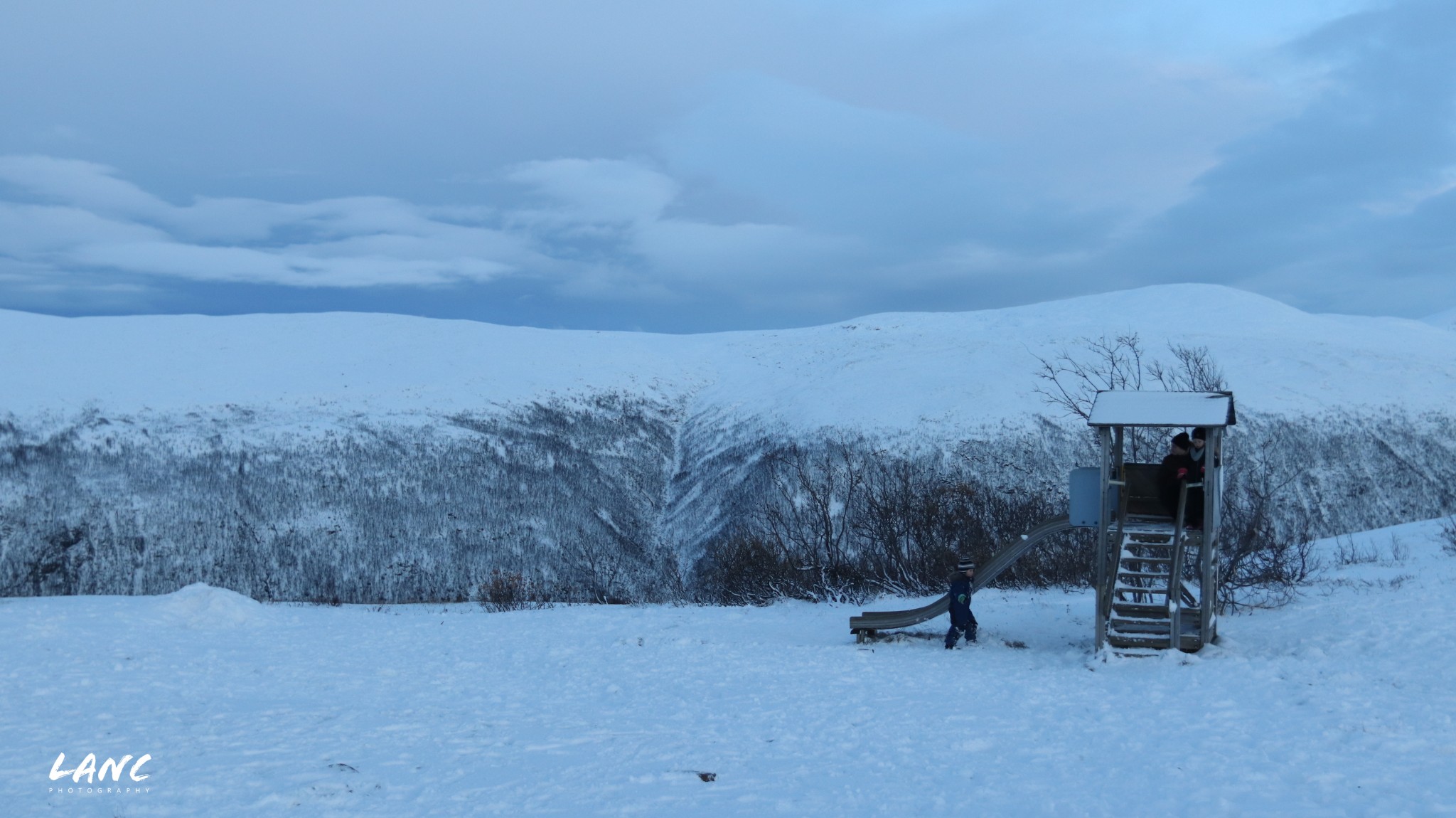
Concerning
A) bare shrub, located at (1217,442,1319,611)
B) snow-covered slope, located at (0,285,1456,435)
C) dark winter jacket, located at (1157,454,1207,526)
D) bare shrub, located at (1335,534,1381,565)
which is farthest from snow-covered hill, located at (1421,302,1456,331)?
dark winter jacket, located at (1157,454,1207,526)

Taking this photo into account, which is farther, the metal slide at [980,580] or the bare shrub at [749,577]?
the bare shrub at [749,577]

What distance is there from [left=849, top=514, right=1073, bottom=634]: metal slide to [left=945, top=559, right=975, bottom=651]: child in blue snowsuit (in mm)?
187

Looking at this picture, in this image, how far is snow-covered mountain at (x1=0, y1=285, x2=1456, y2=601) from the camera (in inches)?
1443

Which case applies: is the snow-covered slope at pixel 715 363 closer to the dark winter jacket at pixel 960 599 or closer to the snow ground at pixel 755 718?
the dark winter jacket at pixel 960 599

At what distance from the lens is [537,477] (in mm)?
44812

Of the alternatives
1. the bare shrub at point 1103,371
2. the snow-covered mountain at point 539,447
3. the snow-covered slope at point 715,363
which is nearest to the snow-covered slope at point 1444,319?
the snow-covered slope at point 715,363

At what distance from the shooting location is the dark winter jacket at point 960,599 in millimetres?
15531

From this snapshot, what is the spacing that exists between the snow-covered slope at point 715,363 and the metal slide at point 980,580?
26.5 m

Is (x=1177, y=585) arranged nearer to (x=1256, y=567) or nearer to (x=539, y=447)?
(x=1256, y=567)

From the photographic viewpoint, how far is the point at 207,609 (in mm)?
20203

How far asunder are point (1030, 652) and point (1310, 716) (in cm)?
526

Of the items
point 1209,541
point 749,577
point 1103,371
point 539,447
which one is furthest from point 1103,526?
point 539,447

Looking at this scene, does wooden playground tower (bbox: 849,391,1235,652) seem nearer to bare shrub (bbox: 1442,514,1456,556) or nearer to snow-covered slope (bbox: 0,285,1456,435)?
bare shrub (bbox: 1442,514,1456,556)

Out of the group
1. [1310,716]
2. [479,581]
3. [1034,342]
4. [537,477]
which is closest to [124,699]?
[1310,716]
